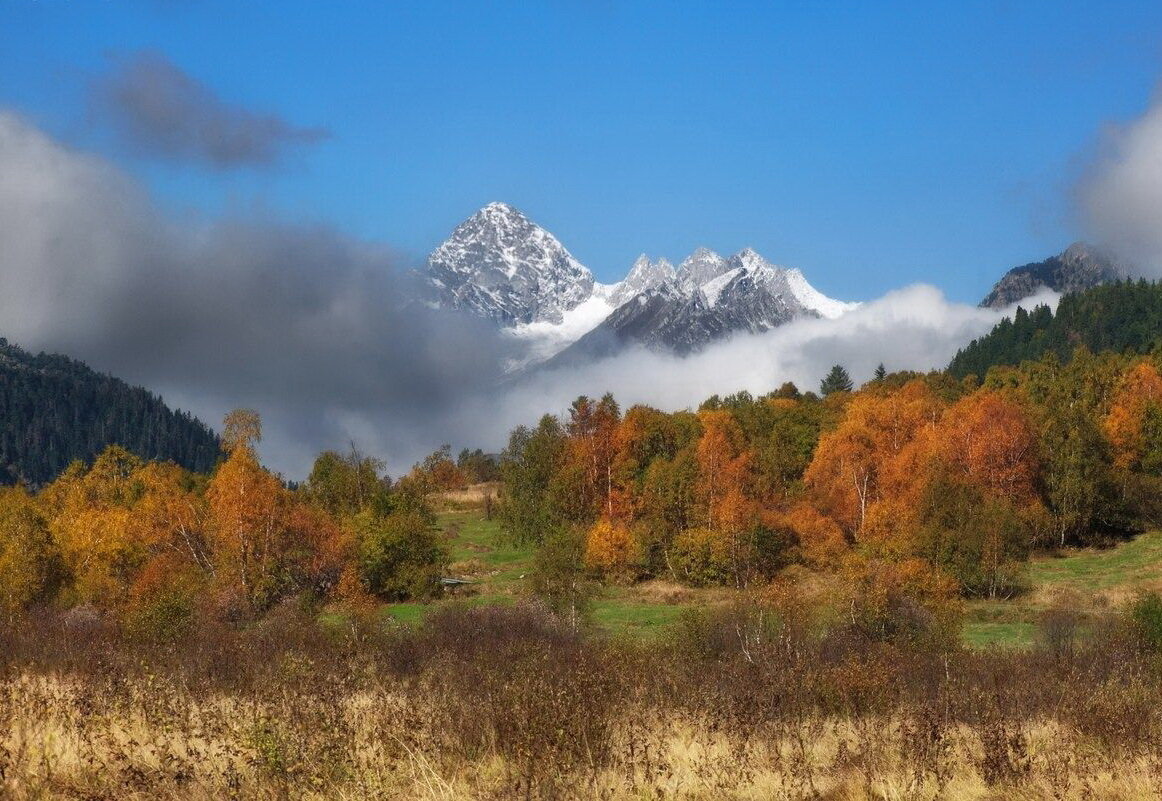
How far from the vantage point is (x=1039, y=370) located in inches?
5782

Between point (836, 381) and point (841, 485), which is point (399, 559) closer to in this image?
point (841, 485)

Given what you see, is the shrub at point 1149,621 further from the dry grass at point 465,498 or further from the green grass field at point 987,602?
the dry grass at point 465,498

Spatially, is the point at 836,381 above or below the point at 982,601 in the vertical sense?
above

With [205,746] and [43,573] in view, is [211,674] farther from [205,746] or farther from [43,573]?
[43,573]

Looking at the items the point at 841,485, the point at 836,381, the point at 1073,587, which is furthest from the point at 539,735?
the point at 836,381

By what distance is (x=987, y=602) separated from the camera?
64312 mm

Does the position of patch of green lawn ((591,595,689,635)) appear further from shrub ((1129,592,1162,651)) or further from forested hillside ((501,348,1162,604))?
shrub ((1129,592,1162,651))

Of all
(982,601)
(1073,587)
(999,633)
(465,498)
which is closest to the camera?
(999,633)

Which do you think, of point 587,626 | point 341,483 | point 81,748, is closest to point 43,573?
point 341,483

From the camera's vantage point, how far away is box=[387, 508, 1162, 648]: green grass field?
57.9 m

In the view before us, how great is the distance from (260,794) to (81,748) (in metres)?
2.38

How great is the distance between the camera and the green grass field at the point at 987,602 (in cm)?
5791

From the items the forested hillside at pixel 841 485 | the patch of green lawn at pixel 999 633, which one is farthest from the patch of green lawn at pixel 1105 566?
the patch of green lawn at pixel 999 633

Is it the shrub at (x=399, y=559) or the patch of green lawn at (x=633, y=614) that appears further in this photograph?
the shrub at (x=399, y=559)
